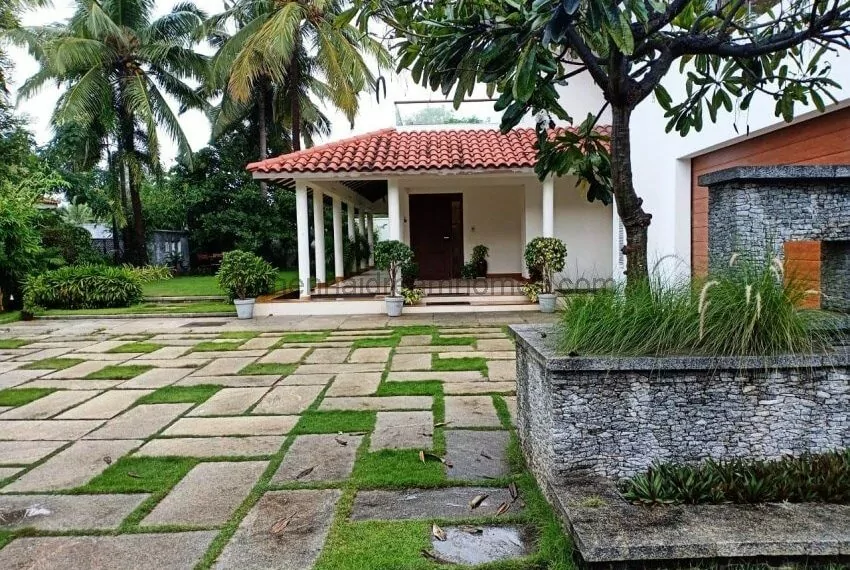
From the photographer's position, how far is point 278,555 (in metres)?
2.39

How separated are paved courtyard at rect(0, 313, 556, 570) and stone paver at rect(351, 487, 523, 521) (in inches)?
0.4

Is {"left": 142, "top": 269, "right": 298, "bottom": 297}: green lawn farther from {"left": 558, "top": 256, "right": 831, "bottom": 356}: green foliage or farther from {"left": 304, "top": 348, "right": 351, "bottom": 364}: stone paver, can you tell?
{"left": 558, "top": 256, "right": 831, "bottom": 356}: green foliage

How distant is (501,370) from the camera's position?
573 centimetres

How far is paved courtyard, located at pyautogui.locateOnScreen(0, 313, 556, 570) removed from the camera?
2502 mm

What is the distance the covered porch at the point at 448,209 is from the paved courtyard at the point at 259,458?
4.27m

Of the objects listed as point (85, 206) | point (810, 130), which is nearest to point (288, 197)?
point (85, 206)

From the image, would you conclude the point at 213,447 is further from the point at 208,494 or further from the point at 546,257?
the point at 546,257

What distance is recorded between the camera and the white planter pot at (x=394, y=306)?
10133 millimetres

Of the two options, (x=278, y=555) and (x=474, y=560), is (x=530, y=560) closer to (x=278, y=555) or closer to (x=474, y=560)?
(x=474, y=560)

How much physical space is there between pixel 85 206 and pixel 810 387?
24430 millimetres

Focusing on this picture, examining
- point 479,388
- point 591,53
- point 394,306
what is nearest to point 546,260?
point 394,306

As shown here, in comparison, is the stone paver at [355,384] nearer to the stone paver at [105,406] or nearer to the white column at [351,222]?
the stone paver at [105,406]

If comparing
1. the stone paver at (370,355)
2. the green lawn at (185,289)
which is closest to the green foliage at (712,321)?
the stone paver at (370,355)

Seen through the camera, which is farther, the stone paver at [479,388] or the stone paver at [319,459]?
the stone paver at [479,388]
